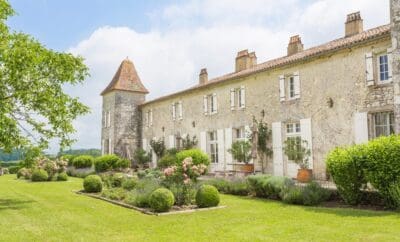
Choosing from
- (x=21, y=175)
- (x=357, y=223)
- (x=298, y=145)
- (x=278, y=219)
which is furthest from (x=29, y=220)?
(x=21, y=175)

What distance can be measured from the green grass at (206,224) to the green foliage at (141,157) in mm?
15543

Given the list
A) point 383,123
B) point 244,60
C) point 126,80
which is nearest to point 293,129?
point 383,123

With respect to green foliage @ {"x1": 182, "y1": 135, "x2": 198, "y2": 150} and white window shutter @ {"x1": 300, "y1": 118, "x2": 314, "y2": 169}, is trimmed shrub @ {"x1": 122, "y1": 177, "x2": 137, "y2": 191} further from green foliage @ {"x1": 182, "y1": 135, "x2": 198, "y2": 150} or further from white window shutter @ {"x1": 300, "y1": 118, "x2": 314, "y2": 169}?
green foliage @ {"x1": 182, "y1": 135, "x2": 198, "y2": 150}

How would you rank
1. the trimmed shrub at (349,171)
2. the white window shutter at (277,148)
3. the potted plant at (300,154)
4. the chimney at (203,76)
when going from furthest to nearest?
the chimney at (203,76)
the white window shutter at (277,148)
the potted plant at (300,154)
the trimmed shrub at (349,171)

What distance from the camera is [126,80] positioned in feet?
99.3

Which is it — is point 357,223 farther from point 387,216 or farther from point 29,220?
point 29,220

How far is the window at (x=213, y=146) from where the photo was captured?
2092 centimetres

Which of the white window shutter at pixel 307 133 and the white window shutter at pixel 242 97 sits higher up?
the white window shutter at pixel 242 97

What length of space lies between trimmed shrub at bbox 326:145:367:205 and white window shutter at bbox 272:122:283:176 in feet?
19.8

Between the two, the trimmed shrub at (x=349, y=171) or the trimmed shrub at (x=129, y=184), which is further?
the trimmed shrub at (x=129, y=184)

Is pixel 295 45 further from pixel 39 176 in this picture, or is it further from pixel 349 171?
pixel 39 176

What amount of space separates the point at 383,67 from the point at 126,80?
2099 cm

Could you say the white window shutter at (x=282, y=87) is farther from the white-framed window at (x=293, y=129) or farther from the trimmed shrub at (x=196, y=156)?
the trimmed shrub at (x=196, y=156)

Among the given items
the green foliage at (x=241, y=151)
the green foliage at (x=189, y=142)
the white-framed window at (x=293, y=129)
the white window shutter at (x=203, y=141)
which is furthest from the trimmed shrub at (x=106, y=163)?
the white-framed window at (x=293, y=129)
